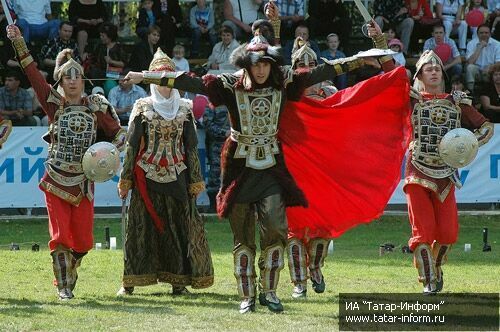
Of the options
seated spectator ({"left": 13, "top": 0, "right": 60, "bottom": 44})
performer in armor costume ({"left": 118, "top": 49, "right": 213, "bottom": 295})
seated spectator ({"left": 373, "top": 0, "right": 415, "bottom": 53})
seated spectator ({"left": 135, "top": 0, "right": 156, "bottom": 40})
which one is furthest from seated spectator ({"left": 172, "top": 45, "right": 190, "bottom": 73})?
performer in armor costume ({"left": 118, "top": 49, "right": 213, "bottom": 295})

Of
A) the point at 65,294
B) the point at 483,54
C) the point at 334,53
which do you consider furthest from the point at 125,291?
the point at 483,54

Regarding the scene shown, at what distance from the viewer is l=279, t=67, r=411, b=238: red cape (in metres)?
12.0

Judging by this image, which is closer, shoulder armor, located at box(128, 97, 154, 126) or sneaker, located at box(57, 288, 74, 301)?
sneaker, located at box(57, 288, 74, 301)

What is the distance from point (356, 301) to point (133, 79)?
2.59 m

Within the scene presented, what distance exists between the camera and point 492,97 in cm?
2059

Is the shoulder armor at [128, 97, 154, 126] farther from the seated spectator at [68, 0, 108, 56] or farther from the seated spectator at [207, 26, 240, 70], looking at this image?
the seated spectator at [68, 0, 108, 56]

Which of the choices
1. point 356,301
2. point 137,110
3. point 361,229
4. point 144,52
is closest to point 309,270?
point 356,301

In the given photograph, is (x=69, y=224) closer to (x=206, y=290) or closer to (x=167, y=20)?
(x=206, y=290)

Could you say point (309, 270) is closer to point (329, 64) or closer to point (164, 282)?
point (164, 282)

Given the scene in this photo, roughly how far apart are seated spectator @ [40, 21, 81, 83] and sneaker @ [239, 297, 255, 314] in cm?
982

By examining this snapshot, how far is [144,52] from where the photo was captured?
66.7 ft

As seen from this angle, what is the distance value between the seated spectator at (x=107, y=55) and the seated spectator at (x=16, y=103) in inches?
43.5

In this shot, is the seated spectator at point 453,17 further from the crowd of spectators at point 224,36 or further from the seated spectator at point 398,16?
the seated spectator at point 398,16

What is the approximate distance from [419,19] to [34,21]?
6.15 m
